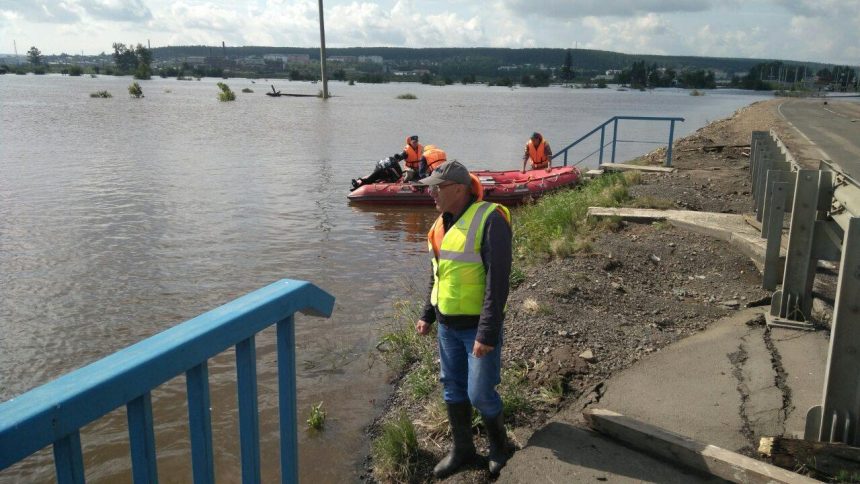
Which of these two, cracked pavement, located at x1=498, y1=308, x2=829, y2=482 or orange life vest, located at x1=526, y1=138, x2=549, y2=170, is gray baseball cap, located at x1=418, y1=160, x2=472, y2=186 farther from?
orange life vest, located at x1=526, y1=138, x2=549, y2=170

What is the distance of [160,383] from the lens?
175 centimetres

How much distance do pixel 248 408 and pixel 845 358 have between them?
2.97 metres

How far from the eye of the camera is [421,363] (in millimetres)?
6238

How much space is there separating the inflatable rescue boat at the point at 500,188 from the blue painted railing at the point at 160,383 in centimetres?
1271

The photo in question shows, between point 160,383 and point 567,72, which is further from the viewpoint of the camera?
point 567,72

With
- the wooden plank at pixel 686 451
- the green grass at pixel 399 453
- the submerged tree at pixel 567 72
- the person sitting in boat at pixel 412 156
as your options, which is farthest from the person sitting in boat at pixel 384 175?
the submerged tree at pixel 567 72

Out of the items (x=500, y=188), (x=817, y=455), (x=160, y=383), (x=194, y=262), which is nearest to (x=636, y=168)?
(x=500, y=188)

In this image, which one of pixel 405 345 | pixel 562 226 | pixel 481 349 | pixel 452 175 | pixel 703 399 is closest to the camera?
pixel 481 349

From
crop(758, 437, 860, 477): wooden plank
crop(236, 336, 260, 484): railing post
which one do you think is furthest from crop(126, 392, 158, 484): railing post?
crop(758, 437, 860, 477): wooden plank

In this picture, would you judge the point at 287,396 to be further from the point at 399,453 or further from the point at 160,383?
the point at 399,453

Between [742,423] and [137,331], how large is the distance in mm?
6887

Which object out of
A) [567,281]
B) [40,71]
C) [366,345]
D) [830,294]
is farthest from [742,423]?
[40,71]

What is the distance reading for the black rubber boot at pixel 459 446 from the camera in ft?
13.3

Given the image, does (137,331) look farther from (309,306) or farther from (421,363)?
(309,306)
